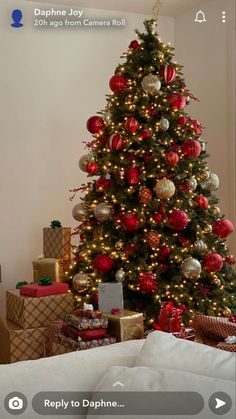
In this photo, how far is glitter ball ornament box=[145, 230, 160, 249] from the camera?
382 centimetres

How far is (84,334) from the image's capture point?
10.2 ft

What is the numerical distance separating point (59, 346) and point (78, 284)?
75cm

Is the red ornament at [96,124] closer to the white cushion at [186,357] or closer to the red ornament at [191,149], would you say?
the red ornament at [191,149]

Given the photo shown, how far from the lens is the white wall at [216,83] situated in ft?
16.5

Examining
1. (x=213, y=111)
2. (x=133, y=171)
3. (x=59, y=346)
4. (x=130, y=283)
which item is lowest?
(x=59, y=346)

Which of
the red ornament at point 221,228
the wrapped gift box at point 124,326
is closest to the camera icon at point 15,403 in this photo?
the wrapped gift box at point 124,326

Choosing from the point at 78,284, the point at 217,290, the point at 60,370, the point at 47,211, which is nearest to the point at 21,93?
the point at 47,211

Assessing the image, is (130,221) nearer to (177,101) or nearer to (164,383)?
(177,101)

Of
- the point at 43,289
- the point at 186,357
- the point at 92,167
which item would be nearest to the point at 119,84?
the point at 92,167

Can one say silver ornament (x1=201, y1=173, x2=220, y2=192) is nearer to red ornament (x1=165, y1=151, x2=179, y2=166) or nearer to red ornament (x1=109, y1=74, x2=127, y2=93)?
red ornament (x1=165, y1=151, x2=179, y2=166)

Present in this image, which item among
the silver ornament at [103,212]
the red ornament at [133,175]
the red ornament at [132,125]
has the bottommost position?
the silver ornament at [103,212]

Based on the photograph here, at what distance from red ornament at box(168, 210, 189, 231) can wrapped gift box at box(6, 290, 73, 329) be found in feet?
2.88

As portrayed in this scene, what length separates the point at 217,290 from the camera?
3986 millimetres

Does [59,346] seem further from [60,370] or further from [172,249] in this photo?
[60,370]
